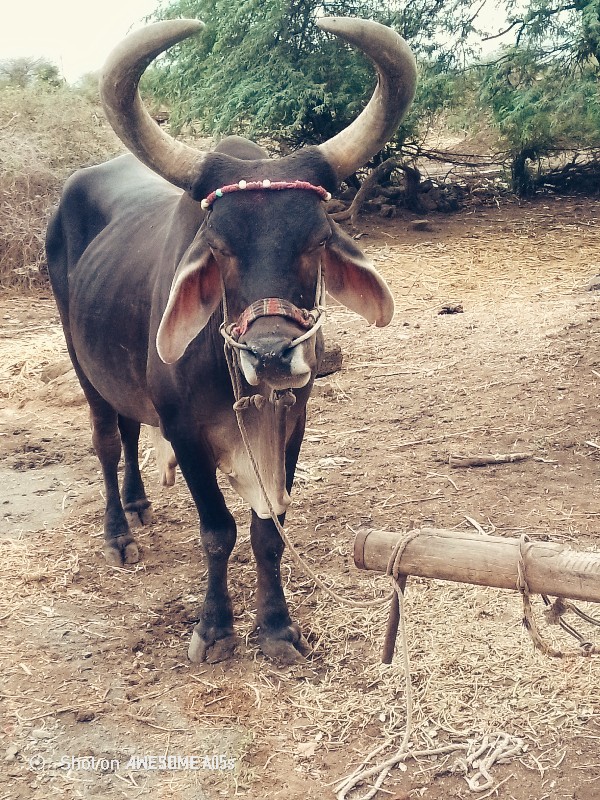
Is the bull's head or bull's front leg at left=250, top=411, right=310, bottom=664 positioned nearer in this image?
the bull's head

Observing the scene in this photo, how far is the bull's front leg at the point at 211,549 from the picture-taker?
3.45 metres

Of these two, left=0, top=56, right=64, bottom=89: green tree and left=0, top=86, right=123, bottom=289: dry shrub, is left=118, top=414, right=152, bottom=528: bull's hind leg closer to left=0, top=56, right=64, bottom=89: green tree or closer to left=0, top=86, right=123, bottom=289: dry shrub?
left=0, top=86, right=123, bottom=289: dry shrub

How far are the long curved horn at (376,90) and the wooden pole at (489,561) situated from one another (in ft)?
4.22

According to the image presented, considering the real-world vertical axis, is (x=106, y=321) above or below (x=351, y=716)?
above

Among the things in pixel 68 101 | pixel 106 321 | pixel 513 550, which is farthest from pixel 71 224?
pixel 68 101

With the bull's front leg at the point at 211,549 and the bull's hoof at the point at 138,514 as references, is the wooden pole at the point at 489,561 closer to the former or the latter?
the bull's front leg at the point at 211,549

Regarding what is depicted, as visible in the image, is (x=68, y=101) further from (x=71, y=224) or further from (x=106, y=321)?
(x=106, y=321)

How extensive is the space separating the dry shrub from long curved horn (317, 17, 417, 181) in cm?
699

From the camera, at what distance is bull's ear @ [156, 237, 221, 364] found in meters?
3.04

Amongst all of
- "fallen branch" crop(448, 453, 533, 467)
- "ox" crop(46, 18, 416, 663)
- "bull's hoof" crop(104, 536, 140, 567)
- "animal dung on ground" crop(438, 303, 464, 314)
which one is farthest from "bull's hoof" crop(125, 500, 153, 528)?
"animal dung on ground" crop(438, 303, 464, 314)

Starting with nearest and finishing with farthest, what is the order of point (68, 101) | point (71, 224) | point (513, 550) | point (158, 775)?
point (513, 550)
point (158, 775)
point (71, 224)
point (68, 101)

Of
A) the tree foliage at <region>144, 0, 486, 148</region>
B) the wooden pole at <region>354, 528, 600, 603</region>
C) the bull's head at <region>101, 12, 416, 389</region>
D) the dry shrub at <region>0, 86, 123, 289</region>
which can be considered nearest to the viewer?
the wooden pole at <region>354, 528, 600, 603</region>

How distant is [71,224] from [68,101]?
732cm

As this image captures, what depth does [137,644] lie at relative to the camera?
11.9 feet
